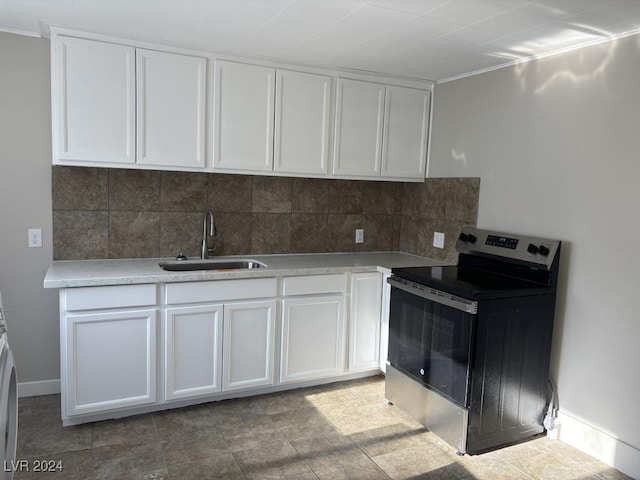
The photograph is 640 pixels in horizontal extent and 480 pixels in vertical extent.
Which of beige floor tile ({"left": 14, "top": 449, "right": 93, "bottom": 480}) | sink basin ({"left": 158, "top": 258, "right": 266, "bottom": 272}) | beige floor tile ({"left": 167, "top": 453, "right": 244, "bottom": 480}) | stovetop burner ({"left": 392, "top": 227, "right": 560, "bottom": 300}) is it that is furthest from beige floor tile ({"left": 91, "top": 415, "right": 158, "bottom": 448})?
stovetop burner ({"left": 392, "top": 227, "right": 560, "bottom": 300})

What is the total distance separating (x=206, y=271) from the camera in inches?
120

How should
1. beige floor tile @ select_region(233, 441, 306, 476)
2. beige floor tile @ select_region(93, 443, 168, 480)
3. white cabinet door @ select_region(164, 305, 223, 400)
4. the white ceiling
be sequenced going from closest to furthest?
the white ceiling, beige floor tile @ select_region(93, 443, 168, 480), beige floor tile @ select_region(233, 441, 306, 476), white cabinet door @ select_region(164, 305, 223, 400)

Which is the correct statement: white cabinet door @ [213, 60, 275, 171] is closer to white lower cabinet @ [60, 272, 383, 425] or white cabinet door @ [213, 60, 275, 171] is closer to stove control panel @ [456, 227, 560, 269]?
white lower cabinet @ [60, 272, 383, 425]

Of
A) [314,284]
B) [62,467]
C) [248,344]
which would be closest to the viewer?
[62,467]

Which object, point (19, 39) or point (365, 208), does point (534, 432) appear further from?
point (19, 39)

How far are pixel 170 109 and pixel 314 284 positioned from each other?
139 centimetres

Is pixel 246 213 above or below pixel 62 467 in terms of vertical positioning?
above

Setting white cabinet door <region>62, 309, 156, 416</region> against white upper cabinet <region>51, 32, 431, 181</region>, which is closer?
white cabinet door <region>62, 309, 156, 416</region>

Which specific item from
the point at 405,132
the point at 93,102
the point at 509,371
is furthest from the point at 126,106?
the point at 509,371

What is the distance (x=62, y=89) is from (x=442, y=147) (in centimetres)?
248

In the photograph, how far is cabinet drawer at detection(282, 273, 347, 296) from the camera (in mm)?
3242

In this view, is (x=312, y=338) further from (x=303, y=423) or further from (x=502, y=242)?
A: (x=502, y=242)

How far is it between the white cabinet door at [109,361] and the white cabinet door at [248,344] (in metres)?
0.44

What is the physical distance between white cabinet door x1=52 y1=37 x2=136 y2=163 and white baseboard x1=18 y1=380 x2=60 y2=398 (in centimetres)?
141
